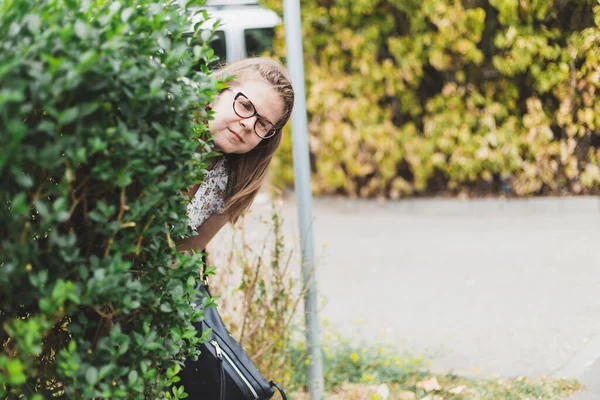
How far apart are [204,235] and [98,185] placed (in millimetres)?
721

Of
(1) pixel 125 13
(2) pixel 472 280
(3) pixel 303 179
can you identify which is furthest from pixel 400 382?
(1) pixel 125 13

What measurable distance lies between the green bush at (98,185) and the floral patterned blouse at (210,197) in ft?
1.52

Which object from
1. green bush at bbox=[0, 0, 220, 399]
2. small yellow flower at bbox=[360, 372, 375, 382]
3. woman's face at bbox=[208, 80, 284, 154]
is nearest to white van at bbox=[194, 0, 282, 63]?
small yellow flower at bbox=[360, 372, 375, 382]

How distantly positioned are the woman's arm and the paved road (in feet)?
2.79

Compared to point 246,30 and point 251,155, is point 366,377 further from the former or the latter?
point 246,30

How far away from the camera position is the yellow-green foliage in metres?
4.89

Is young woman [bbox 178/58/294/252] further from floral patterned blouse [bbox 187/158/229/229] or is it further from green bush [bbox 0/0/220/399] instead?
green bush [bbox 0/0/220/399]

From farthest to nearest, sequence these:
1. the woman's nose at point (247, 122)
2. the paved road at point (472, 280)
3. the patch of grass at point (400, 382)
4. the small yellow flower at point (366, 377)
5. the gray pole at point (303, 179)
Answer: the paved road at point (472, 280) < the small yellow flower at point (366, 377) < the patch of grass at point (400, 382) < the gray pole at point (303, 179) < the woman's nose at point (247, 122)

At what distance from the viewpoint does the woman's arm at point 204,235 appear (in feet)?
7.54

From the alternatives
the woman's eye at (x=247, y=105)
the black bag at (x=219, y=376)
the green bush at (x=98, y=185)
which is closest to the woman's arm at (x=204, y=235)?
the black bag at (x=219, y=376)

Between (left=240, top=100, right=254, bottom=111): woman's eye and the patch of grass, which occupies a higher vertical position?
(left=240, top=100, right=254, bottom=111): woman's eye

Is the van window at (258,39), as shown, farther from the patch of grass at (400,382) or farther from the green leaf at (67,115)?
the green leaf at (67,115)

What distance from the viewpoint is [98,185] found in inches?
69.2

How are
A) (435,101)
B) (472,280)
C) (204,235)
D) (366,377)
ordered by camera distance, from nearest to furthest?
1. (204,235)
2. (366,377)
3. (472,280)
4. (435,101)
